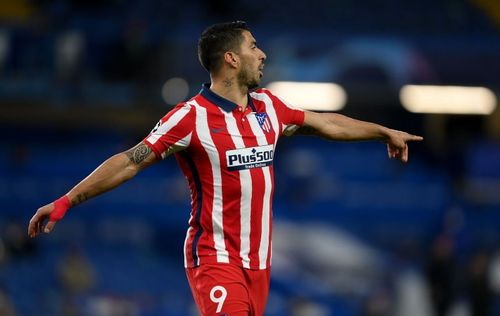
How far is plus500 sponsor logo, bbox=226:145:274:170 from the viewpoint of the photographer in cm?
Answer: 542

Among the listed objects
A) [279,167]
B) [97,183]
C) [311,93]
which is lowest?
[279,167]

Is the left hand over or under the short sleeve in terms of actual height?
under

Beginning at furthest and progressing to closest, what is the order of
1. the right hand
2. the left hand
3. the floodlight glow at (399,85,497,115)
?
the floodlight glow at (399,85,497,115), the left hand, the right hand

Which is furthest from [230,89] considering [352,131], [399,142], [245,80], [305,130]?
[399,142]

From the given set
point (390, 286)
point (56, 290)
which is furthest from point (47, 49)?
point (390, 286)

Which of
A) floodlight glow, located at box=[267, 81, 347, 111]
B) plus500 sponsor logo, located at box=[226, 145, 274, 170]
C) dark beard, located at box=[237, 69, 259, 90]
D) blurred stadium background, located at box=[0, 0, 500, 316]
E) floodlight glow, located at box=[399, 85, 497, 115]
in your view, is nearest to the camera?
plus500 sponsor logo, located at box=[226, 145, 274, 170]

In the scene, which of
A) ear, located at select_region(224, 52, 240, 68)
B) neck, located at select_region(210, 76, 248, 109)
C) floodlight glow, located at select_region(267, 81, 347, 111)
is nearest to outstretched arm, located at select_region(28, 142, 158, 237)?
neck, located at select_region(210, 76, 248, 109)

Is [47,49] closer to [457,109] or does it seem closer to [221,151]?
[457,109]

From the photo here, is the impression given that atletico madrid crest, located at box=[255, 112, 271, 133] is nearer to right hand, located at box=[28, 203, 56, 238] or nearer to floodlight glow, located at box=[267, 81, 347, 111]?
right hand, located at box=[28, 203, 56, 238]

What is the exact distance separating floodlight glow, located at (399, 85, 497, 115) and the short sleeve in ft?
42.2

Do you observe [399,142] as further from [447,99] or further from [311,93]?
[447,99]

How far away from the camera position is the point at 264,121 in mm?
5605

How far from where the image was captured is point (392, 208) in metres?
18.1

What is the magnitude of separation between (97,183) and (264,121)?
40.3 inches
